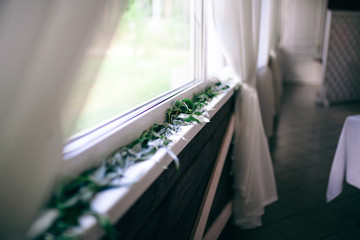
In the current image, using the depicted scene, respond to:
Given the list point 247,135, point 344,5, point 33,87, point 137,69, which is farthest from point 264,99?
point 344,5

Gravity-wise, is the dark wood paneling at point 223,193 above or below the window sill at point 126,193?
below

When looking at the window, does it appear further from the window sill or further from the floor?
the floor

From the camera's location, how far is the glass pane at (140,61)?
1122 millimetres

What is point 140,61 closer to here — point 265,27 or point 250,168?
point 250,168

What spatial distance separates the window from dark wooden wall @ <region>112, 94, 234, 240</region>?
0.19 meters

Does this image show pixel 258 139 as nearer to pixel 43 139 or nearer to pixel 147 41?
pixel 147 41

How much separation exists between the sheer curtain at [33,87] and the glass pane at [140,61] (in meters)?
0.10

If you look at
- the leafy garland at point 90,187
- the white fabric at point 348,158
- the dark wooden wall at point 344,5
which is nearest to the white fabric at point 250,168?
the white fabric at point 348,158

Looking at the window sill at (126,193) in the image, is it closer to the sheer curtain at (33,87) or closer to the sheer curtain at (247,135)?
the sheer curtain at (33,87)

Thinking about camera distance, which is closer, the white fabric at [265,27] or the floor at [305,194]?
the floor at [305,194]

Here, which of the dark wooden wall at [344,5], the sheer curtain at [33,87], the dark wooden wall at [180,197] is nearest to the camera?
Answer: the sheer curtain at [33,87]

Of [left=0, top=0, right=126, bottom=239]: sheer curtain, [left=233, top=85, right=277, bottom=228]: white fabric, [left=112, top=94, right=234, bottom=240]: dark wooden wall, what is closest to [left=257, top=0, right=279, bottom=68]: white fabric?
[left=233, top=85, right=277, bottom=228]: white fabric

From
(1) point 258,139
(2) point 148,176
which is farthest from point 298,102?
(2) point 148,176

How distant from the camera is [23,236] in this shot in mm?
518
